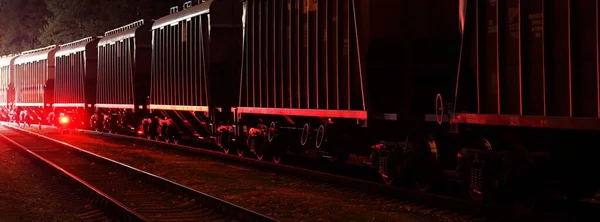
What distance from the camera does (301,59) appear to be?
16359 mm

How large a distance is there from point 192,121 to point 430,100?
12987 mm

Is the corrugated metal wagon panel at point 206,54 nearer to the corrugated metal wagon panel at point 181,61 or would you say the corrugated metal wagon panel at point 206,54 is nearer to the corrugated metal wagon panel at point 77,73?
the corrugated metal wagon panel at point 181,61

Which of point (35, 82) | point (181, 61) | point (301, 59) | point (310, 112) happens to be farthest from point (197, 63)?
point (35, 82)

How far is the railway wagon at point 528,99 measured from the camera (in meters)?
8.83

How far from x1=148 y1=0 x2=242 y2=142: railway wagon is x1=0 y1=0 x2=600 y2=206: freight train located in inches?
1.9

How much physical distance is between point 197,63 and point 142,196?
8653 mm

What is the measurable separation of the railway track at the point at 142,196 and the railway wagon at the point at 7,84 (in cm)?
3274

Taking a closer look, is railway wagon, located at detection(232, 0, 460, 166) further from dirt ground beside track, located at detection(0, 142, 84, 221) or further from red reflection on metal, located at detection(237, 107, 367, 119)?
dirt ground beside track, located at detection(0, 142, 84, 221)

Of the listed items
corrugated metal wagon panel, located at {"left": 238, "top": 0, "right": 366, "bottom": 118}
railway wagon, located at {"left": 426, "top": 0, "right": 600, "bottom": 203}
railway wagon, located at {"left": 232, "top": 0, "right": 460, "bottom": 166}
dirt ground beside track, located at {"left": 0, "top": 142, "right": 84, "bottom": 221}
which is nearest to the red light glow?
dirt ground beside track, located at {"left": 0, "top": 142, "right": 84, "bottom": 221}

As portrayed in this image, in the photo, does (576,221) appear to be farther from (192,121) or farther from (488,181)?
(192,121)

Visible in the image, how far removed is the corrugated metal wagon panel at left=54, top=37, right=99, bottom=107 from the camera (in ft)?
121

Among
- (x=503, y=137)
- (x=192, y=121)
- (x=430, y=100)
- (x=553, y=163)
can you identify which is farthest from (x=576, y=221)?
(x=192, y=121)

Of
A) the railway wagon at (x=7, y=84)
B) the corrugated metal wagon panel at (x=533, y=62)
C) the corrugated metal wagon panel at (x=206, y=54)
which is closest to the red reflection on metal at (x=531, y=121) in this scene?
the corrugated metal wagon panel at (x=533, y=62)

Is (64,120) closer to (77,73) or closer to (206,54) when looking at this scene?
(77,73)
